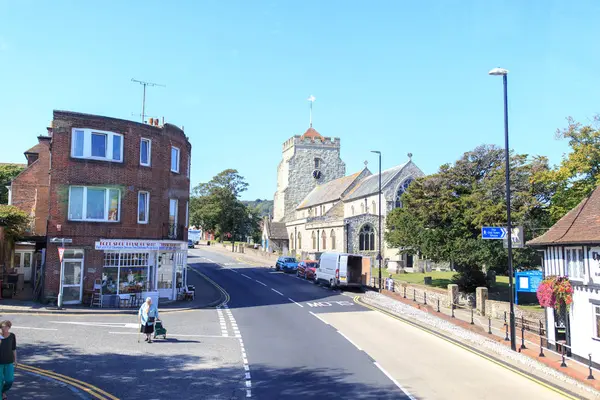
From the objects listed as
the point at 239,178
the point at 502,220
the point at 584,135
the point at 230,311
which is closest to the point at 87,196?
the point at 230,311

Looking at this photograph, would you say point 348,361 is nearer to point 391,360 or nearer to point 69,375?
point 391,360

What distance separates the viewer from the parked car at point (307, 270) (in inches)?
1689

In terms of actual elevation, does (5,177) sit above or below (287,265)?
above

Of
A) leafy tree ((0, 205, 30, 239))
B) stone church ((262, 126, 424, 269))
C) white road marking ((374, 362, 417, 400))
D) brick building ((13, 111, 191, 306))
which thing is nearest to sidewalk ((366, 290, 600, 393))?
white road marking ((374, 362, 417, 400))

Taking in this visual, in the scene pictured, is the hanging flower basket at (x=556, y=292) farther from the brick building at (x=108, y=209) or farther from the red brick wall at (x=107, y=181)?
the red brick wall at (x=107, y=181)

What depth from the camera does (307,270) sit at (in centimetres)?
4356

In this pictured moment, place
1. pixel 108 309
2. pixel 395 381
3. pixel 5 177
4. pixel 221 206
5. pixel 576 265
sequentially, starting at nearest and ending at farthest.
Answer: pixel 395 381 → pixel 576 265 → pixel 108 309 → pixel 5 177 → pixel 221 206

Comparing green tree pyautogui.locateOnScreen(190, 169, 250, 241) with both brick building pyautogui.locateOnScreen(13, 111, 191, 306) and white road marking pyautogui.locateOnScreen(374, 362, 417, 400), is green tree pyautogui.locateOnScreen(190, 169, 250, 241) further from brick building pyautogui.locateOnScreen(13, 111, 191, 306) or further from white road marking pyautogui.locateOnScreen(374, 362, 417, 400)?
white road marking pyautogui.locateOnScreen(374, 362, 417, 400)

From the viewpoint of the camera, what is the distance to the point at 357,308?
2642cm

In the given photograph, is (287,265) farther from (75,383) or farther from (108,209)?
(75,383)

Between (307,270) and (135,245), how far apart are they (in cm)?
2100

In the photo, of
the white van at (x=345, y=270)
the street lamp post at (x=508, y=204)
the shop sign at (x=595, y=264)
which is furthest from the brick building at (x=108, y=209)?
the shop sign at (x=595, y=264)

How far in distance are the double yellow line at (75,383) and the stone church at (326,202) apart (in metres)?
45.1

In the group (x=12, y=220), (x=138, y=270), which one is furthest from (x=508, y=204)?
(x=12, y=220)
